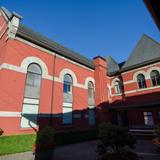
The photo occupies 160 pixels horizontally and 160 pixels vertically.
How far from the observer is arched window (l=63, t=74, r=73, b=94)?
51.6 feet

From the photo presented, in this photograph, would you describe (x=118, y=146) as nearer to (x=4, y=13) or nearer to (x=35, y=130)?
(x=35, y=130)

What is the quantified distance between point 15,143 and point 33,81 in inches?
213

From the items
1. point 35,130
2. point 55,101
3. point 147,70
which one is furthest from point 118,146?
point 147,70

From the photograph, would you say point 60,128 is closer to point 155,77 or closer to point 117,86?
point 117,86

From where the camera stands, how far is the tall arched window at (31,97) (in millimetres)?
11562

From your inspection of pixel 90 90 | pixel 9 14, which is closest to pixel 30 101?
pixel 9 14

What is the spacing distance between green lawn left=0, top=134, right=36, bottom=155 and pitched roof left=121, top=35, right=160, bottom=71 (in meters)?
16.3

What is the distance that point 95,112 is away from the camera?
18.6m

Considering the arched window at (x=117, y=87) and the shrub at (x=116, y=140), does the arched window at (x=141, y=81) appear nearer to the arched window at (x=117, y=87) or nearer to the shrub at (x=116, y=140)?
the arched window at (x=117, y=87)

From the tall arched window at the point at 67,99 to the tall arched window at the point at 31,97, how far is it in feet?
10.5

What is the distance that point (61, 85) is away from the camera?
15.1m

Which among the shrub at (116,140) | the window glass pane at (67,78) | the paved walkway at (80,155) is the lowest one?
the paved walkway at (80,155)

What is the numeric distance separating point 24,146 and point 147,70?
17.0 meters

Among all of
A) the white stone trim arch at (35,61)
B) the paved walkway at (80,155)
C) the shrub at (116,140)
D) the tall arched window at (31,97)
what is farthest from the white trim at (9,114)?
the shrub at (116,140)
